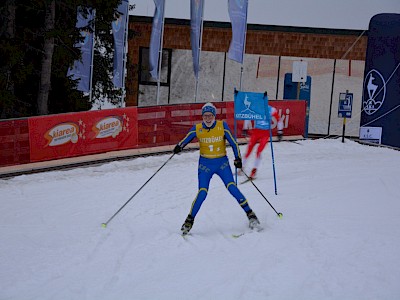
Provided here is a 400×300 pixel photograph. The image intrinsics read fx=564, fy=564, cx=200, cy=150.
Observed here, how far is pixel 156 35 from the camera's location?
2022 centimetres

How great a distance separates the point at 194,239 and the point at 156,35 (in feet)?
44.5

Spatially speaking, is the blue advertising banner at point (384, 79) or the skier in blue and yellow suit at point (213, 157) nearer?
the skier in blue and yellow suit at point (213, 157)

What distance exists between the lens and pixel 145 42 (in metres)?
27.3

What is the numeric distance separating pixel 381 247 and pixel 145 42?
21480 mm

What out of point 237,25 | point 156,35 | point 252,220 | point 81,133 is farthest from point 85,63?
point 252,220

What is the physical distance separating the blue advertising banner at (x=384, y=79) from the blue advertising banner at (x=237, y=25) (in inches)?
170

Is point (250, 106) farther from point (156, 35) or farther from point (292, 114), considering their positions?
point (156, 35)

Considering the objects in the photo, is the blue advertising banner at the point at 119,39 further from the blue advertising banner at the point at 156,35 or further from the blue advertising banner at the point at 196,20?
the blue advertising banner at the point at 196,20

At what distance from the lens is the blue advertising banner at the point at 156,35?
19953 mm

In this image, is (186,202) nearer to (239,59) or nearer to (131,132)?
(131,132)

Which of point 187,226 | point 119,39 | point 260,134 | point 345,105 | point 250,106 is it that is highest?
point 119,39

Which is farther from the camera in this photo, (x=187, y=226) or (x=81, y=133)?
(x=81, y=133)

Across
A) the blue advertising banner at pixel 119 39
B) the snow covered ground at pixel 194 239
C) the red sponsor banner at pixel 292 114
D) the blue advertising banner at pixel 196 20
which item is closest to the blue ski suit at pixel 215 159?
the snow covered ground at pixel 194 239

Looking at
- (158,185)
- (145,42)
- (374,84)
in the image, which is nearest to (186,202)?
(158,185)
